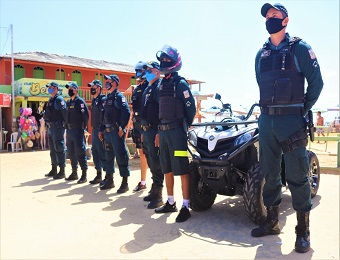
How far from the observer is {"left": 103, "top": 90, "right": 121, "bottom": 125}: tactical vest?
6371 millimetres

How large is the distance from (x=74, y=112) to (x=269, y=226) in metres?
5.23

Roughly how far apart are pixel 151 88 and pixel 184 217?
6.74ft

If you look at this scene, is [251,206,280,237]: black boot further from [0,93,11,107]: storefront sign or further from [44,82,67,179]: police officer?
[0,93,11,107]: storefront sign

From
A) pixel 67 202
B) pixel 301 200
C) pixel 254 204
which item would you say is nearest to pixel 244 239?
pixel 254 204

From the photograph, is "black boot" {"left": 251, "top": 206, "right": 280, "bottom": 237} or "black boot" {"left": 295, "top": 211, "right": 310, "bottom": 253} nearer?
"black boot" {"left": 295, "top": 211, "right": 310, "bottom": 253}

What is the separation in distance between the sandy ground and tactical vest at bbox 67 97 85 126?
6.49ft

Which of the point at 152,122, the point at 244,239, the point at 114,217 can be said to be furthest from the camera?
the point at 152,122

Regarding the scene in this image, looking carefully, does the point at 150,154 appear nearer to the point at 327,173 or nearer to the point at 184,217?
the point at 184,217

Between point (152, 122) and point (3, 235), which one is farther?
point (152, 122)

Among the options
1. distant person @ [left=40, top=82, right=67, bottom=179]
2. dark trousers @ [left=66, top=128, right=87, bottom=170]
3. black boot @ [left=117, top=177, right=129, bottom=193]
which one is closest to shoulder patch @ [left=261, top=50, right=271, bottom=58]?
black boot @ [left=117, top=177, right=129, bottom=193]

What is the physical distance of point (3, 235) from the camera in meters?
4.11

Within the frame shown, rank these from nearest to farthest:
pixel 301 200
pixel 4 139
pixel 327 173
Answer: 1. pixel 301 200
2. pixel 327 173
3. pixel 4 139

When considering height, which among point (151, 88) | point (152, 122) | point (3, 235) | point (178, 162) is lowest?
point (3, 235)

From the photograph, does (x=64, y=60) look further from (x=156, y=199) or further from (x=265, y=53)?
(x=265, y=53)
